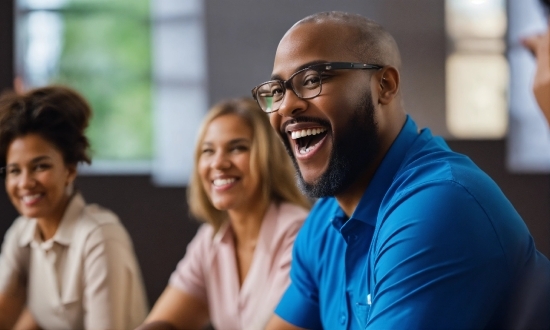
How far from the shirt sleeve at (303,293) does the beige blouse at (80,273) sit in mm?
531

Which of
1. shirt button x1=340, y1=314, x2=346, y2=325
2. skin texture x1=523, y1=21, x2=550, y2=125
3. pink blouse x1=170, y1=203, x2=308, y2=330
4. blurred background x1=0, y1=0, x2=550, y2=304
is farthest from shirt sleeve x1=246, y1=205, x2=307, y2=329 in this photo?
blurred background x1=0, y1=0, x2=550, y2=304

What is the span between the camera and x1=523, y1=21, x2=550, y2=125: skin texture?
3.19ft

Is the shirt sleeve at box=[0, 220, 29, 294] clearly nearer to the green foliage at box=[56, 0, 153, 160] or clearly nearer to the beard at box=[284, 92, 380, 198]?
the beard at box=[284, 92, 380, 198]

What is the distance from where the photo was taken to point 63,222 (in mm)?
2109

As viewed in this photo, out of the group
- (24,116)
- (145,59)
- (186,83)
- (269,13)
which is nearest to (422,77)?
(269,13)

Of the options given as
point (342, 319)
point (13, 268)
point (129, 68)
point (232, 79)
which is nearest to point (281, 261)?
point (342, 319)

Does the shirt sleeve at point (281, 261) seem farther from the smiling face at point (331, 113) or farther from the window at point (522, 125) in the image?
the window at point (522, 125)

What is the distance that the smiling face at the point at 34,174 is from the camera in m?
2.04

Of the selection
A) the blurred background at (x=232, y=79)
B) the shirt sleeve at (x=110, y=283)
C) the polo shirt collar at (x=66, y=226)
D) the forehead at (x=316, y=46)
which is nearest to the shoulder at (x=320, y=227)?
the forehead at (x=316, y=46)

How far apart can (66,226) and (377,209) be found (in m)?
1.13

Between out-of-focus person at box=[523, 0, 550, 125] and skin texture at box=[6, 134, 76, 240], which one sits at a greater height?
→ out-of-focus person at box=[523, 0, 550, 125]

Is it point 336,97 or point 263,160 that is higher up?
point 336,97

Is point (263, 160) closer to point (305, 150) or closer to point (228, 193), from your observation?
point (228, 193)

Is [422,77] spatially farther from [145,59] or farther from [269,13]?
[145,59]
